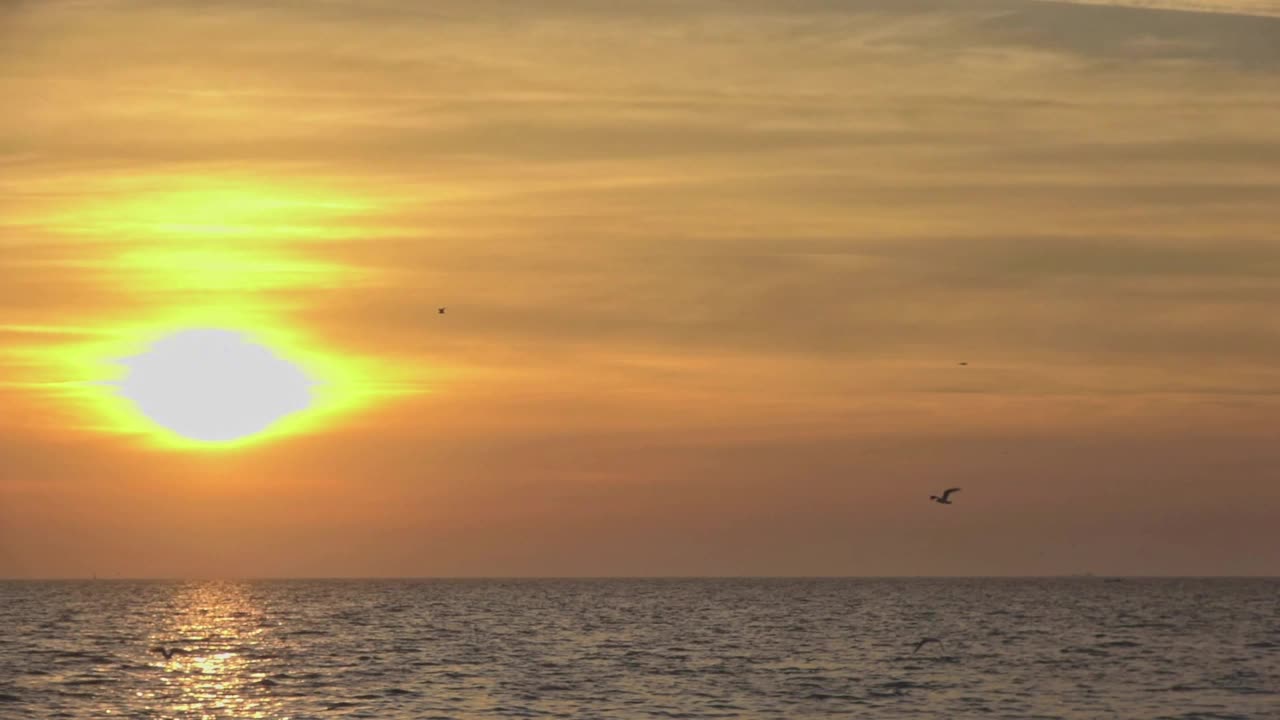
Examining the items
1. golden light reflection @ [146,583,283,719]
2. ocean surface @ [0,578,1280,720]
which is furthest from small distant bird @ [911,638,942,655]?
golden light reflection @ [146,583,283,719]

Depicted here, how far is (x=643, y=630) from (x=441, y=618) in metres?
30.5

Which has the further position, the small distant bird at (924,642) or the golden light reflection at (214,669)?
the small distant bird at (924,642)

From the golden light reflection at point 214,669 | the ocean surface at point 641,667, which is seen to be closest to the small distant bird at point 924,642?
the ocean surface at point 641,667

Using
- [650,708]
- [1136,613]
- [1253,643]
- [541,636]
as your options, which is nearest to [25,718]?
[650,708]

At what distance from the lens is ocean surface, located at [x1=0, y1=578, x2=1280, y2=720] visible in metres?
66.1

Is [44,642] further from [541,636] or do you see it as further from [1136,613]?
[1136,613]

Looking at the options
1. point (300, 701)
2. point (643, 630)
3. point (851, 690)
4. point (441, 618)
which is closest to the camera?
point (300, 701)

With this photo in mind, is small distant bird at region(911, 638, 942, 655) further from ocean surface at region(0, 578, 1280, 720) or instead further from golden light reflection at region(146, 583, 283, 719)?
golden light reflection at region(146, 583, 283, 719)

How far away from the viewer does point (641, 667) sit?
8312 centimetres

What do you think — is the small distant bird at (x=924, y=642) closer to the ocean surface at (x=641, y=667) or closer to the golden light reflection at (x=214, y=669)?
the ocean surface at (x=641, y=667)

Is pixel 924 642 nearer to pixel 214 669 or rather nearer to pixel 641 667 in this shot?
pixel 641 667

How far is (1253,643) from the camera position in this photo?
105688 mm

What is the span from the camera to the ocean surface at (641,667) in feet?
217

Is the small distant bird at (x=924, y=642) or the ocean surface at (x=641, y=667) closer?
the ocean surface at (x=641, y=667)
